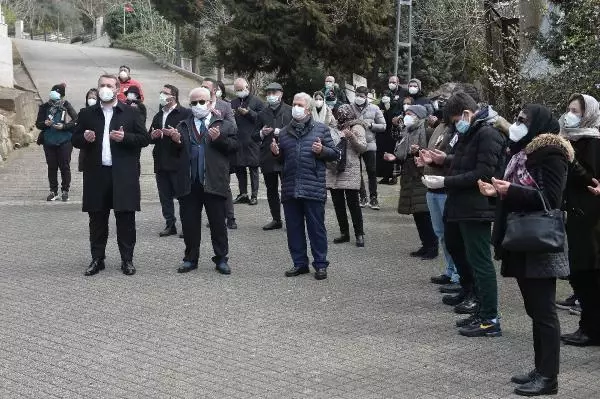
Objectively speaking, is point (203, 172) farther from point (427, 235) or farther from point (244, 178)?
point (244, 178)

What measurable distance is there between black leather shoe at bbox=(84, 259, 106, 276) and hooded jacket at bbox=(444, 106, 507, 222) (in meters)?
3.97

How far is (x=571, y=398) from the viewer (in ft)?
20.2

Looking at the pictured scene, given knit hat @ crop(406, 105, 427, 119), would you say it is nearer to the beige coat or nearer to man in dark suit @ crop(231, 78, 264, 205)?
the beige coat

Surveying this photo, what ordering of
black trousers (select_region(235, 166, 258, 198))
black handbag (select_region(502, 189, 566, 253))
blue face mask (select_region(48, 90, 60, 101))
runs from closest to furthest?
1. black handbag (select_region(502, 189, 566, 253))
2. black trousers (select_region(235, 166, 258, 198))
3. blue face mask (select_region(48, 90, 60, 101))

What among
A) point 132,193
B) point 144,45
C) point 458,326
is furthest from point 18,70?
point 458,326

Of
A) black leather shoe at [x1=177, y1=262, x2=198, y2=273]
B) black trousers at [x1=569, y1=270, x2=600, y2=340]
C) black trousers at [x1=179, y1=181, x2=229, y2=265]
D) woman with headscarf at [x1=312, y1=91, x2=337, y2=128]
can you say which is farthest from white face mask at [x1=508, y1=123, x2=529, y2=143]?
woman with headscarf at [x1=312, y1=91, x2=337, y2=128]

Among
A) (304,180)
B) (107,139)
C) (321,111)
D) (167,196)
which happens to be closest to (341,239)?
(321,111)

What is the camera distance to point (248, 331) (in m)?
7.74

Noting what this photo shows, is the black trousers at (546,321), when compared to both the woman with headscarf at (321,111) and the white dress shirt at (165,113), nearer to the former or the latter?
the woman with headscarf at (321,111)

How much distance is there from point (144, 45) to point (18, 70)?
13904 millimetres

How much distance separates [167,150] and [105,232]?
2142 mm

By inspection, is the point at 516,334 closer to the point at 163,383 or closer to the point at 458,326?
the point at 458,326

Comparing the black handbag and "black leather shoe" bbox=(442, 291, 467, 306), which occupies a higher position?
the black handbag

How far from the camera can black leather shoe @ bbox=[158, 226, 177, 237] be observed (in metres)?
12.1
